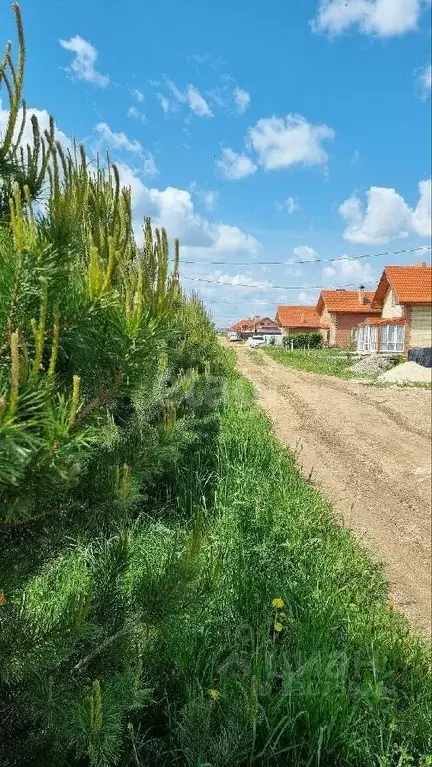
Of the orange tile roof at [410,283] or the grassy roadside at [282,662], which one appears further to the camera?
the orange tile roof at [410,283]

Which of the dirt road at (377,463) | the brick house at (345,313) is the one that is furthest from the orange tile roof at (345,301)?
the dirt road at (377,463)

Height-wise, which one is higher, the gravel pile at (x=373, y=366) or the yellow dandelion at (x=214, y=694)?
the gravel pile at (x=373, y=366)

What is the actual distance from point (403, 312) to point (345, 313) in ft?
55.8

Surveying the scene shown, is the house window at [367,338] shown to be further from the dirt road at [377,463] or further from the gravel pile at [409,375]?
the dirt road at [377,463]

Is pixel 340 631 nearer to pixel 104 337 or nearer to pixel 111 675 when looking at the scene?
pixel 111 675

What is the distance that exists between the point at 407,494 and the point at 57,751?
6.11m

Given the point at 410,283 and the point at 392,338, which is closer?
the point at 410,283

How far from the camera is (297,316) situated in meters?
65.1

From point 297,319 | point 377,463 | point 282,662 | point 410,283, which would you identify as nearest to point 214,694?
point 282,662

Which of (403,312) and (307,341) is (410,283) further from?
(307,341)

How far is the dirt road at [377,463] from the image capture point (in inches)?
202

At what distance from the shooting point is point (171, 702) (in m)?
2.67

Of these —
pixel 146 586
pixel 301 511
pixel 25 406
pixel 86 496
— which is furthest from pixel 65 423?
pixel 301 511

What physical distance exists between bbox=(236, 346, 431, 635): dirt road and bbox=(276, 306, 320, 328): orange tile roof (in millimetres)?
45321
